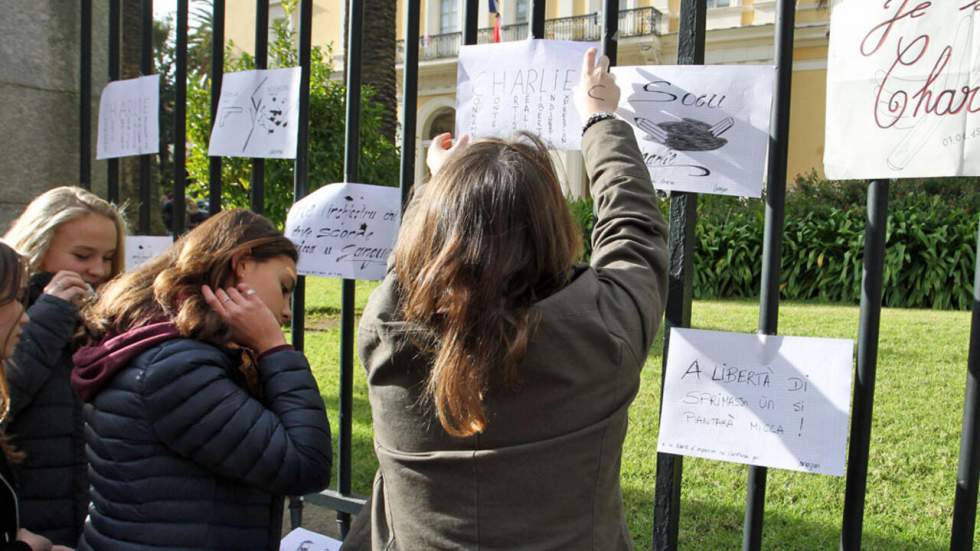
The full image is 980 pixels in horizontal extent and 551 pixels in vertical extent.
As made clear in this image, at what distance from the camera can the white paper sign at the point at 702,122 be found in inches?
67.8

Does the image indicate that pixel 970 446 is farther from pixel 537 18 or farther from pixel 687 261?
pixel 537 18

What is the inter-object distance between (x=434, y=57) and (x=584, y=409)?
76.9 feet

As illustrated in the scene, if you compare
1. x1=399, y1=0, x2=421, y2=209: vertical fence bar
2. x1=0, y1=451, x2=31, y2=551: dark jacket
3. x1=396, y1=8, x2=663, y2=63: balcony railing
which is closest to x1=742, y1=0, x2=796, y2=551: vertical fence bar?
x1=399, y1=0, x2=421, y2=209: vertical fence bar

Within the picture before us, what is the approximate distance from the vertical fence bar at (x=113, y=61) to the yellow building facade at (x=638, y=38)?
348 inches

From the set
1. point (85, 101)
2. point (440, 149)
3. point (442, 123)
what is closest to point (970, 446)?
point (440, 149)

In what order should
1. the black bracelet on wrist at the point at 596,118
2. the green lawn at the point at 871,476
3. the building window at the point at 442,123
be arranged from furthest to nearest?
the building window at the point at 442,123 < the green lawn at the point at 871,476 < the black bracelet on wrist at the point at 596,118

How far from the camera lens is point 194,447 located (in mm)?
1667

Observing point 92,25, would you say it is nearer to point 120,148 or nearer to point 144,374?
point 120,148

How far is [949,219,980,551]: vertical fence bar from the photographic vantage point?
1.59 meters

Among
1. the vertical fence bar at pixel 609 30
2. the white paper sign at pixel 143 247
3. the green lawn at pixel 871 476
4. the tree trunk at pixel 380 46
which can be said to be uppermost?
the tree trunk at pixel 380 46

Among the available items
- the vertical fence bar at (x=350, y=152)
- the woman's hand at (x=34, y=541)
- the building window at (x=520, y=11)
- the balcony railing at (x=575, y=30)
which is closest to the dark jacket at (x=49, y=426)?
the woman's hand at (x=34, y=541)

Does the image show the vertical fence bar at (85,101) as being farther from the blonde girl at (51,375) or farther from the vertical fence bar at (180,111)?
the blonde girl at (51,375)

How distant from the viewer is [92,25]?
3.20 m

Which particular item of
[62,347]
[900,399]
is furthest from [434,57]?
[62,347]
